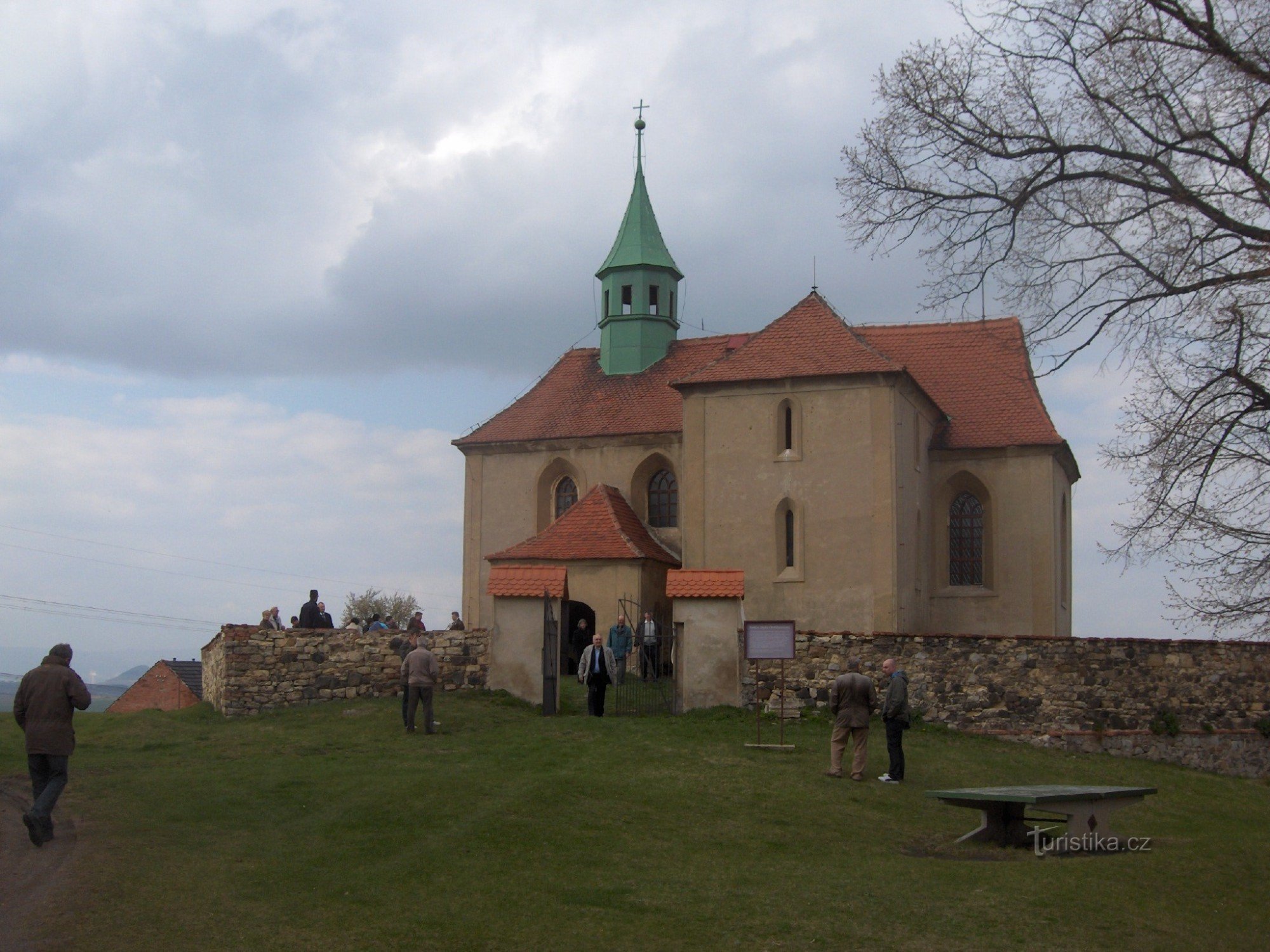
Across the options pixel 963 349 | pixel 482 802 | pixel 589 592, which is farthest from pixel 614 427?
pixel 482 802

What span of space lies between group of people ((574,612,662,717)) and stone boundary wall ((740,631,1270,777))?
109 inches

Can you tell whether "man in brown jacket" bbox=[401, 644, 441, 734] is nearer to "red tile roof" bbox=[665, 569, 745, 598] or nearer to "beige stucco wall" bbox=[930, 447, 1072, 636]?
"red tile roof" bbox=[665, 569, 745, 598]

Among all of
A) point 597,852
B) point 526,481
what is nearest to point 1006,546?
point 526,481

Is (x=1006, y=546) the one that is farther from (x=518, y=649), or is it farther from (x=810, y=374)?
(x=518, y=649)

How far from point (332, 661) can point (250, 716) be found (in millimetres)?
1821

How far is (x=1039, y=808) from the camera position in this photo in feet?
47.6

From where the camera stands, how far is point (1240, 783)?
2258 cm

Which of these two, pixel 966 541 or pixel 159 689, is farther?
pixel 159 689

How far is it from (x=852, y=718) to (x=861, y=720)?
13cm

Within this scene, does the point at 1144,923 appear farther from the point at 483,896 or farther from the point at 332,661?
the point at 332,661

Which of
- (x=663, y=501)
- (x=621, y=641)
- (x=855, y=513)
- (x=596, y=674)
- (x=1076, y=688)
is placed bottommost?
(x=1076, y=688)

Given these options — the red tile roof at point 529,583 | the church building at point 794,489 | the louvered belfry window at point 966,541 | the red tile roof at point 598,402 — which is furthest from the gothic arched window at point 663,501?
the red tile roof at point 529,583

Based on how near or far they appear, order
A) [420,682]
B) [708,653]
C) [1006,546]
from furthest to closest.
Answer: [1006,546]
[708,653]
[420,682]

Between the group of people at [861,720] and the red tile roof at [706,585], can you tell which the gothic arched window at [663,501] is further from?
the group of people at [861,720]
